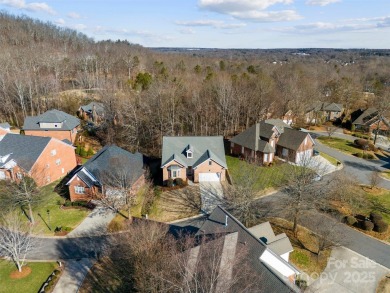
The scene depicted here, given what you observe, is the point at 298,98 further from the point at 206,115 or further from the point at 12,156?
the point at 12,156

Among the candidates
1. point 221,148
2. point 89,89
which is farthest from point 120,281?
point 89,89

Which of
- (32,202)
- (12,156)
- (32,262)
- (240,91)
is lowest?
(32,262)

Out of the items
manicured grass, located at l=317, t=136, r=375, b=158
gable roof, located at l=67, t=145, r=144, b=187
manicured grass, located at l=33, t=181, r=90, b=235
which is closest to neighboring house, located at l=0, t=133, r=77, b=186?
manicured grass, located at l=33, t=181, r=90, b=235

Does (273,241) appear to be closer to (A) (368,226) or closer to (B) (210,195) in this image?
(A) (368,226)

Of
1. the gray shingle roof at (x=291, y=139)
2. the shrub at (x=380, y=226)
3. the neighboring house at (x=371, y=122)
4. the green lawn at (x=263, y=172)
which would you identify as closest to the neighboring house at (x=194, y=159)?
the green lawn at (x=263, y=172)

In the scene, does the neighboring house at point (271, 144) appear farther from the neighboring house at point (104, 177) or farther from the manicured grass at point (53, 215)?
the manicured grass at point (53, 215)

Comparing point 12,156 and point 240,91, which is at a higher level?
point 240,91
